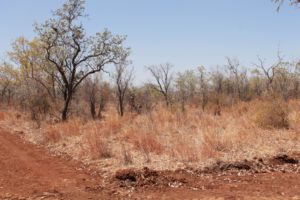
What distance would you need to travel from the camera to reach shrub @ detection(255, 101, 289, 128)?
12.8 m

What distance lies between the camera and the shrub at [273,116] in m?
12.8

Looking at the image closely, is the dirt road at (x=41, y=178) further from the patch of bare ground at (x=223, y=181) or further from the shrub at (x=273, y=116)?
the shrub at (x=273, y=116)

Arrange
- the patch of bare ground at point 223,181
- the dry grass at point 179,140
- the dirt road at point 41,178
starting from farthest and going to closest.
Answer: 1. the dry grass at point 179,140
2. the dirt road at point 41,178
3. the patch of bare ground at point 223,181

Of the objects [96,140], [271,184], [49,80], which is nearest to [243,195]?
[271,184]

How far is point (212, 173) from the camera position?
7.53 meters

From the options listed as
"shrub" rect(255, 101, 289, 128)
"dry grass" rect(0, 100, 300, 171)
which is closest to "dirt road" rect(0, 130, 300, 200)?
"dry grass" rect(0, 100, 300, 171)

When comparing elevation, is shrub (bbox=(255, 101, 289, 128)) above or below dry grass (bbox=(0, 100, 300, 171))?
above

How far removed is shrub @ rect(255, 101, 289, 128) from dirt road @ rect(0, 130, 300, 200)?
5.20 meters

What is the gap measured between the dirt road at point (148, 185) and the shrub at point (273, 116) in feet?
17.1

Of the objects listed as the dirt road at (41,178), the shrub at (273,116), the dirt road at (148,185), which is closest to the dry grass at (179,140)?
the shrub at (273,116)

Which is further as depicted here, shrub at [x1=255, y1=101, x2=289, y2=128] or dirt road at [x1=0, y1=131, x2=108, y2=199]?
shrub at [x1=255, y1=101, x2=289, y2=128]

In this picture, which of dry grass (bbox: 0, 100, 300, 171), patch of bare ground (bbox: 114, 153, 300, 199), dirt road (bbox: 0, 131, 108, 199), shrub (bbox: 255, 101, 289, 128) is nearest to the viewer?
patch of bare ground (bbox: 114, 153, 300, 199)

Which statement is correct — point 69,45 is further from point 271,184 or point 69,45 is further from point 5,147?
point 271,184

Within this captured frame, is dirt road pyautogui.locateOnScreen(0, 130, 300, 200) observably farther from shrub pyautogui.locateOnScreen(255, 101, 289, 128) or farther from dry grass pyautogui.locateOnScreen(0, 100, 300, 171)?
shrub pyautogui.locateOnScreen(255, 101, 289, 128)
